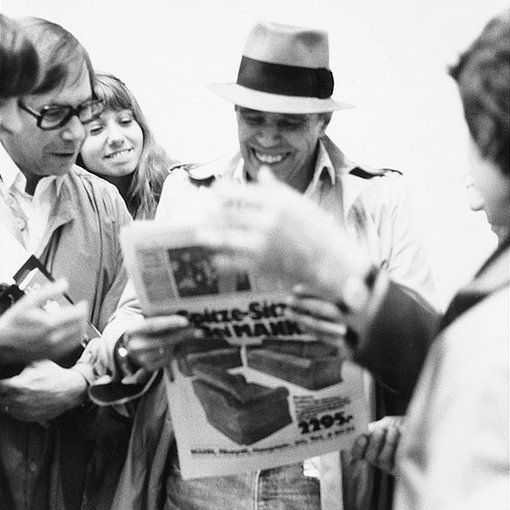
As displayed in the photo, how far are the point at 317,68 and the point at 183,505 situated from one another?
101cm

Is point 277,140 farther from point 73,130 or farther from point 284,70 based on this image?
point 73,130

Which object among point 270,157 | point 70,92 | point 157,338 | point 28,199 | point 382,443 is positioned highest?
point 70,92

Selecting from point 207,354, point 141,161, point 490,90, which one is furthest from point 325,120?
point 490,90

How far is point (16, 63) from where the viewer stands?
1.85m

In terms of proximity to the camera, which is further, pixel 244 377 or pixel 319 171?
pixel 319 171

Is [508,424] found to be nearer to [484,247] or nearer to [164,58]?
[484,247]

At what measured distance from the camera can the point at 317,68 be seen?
1.82 meters

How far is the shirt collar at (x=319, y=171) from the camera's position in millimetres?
1884

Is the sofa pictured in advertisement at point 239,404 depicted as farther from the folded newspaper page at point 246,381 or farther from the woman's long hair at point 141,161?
the woman's long hair at point 141,161

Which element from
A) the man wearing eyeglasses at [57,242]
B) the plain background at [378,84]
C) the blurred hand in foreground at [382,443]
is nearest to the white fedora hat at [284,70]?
the plain background at [378,84]

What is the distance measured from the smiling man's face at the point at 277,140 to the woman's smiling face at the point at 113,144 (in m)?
0.41

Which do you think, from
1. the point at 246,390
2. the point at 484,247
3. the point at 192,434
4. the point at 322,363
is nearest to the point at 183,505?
the point at 192,434

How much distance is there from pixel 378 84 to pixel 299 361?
2.74 feet

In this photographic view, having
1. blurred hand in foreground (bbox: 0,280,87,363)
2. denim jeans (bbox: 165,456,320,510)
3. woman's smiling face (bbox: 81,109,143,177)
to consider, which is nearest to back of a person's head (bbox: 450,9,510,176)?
blurred hand in foreground (bbox: 0,280,87,363)
